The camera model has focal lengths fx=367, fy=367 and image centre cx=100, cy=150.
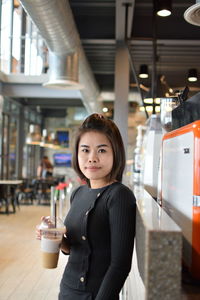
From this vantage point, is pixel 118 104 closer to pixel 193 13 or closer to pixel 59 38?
pixel 59 38

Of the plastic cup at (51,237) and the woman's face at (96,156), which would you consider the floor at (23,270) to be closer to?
the plastic cup at (51,237)

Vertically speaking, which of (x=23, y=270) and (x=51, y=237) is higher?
(x=51, y=237)

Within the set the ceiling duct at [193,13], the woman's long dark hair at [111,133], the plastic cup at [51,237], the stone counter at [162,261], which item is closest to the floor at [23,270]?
the plastic cup at [51,237]

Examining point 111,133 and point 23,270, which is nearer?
point 111,133

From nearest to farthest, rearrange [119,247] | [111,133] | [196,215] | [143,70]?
[196,215], [119,247], [111,133], [143,70]

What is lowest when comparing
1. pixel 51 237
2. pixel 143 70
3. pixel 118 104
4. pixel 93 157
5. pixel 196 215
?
pixel 51 237

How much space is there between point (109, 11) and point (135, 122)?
10.5 metres

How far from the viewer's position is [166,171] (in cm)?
148

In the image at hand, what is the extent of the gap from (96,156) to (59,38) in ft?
13.9

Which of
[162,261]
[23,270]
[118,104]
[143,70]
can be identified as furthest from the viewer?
[143,70]

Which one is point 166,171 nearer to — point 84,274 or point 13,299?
point 84,274

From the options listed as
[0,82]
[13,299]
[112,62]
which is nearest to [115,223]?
[13,299]

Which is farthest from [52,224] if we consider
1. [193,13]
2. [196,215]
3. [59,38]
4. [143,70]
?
[143,70]

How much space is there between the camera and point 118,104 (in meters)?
7.94
